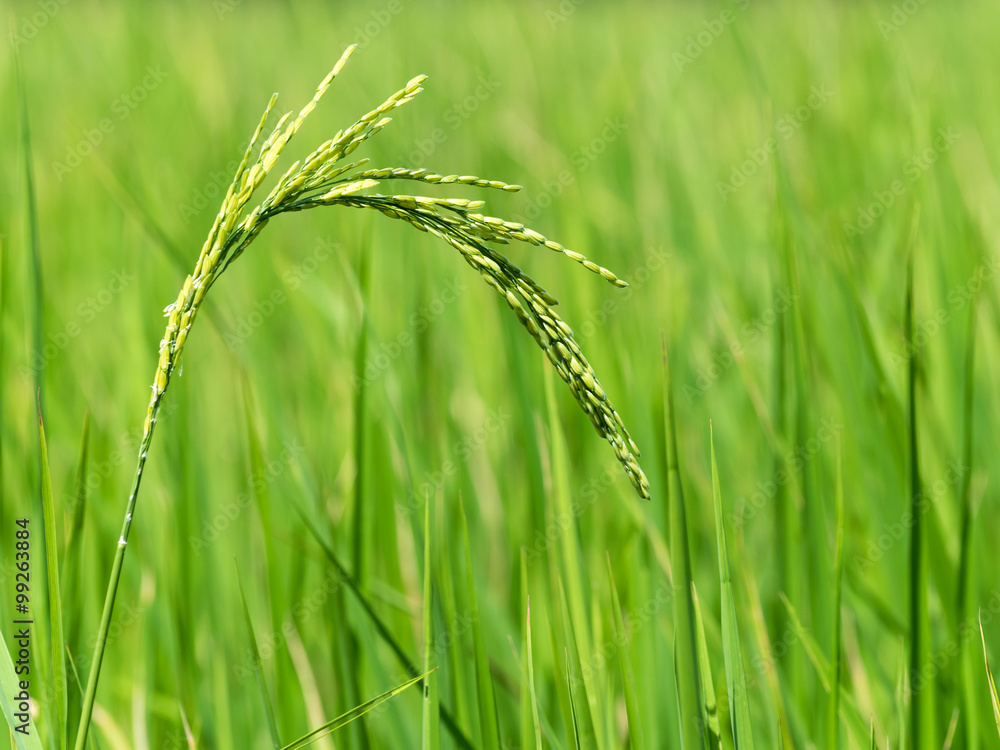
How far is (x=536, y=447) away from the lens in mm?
1077

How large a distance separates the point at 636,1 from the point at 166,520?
641cm

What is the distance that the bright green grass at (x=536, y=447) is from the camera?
2.69ft

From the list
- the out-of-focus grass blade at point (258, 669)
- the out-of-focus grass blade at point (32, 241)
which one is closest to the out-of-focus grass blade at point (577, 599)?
the out-of-focus grass blade at point (258, 669)

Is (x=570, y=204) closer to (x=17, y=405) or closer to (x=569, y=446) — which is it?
(x=569, y=446)

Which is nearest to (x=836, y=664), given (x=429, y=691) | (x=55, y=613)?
(x=429, y=691)

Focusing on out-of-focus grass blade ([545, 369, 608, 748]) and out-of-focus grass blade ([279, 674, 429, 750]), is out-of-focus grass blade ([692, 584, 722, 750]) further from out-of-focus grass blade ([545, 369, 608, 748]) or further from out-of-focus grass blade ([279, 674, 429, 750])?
out-of-focus grass blade ([279, 674, 429, 750])

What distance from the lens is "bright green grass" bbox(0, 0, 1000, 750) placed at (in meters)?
0.82

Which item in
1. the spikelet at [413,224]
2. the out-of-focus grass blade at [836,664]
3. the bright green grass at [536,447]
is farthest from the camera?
the bright green grass at [536,447]

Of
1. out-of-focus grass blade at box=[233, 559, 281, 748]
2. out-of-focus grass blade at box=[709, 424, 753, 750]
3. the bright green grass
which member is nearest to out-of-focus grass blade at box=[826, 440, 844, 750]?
the bright green grass

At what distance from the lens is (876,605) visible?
3.26 ft

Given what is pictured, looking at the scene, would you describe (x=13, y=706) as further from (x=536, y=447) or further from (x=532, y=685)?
(x=536, y=447)

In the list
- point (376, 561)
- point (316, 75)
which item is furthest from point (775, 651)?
point (316, 75)

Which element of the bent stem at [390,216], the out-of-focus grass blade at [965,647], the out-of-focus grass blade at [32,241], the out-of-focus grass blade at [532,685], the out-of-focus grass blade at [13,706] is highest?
the out-of-focus grass blade at [32,241]

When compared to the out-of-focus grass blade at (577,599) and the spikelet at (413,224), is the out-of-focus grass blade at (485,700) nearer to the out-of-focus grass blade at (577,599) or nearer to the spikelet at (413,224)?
the out-of-focus grass blade at (577,599)
